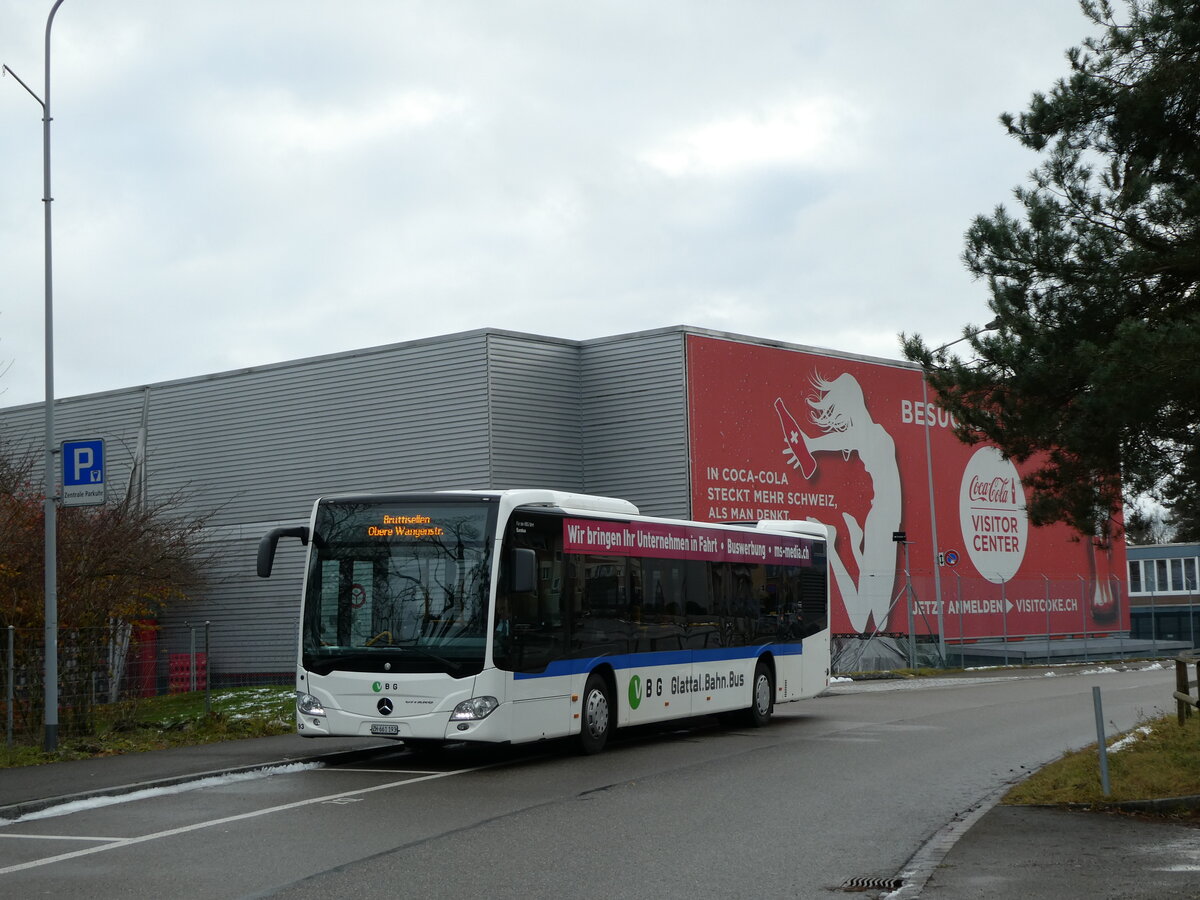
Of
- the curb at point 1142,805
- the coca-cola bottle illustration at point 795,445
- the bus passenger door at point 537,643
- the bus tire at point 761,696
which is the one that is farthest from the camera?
the coca-cola bottle illustration at point 795,445

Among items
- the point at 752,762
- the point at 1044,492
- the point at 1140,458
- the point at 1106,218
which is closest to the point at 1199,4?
the point at 1106,218

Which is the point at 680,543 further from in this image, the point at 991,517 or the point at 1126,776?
the point at 991,517

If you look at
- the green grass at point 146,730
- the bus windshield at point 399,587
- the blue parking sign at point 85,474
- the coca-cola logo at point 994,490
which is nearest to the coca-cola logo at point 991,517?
the coca-cola logo at point 994,490

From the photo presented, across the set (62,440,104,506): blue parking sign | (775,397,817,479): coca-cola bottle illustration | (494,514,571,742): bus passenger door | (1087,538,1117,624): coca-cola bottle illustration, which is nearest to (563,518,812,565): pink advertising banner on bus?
(494,514,571,742): bus passenger door

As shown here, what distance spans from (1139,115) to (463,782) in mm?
8590

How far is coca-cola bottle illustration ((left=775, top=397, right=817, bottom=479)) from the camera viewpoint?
38250 mm

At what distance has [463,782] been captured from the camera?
14.2 meters

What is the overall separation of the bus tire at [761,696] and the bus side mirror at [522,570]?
20.5ft

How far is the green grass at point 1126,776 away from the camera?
1185 cm

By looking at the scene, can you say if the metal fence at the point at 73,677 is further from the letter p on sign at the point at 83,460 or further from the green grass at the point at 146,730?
the letter p on sign at the point at 83,460

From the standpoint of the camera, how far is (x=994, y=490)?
46281 millimetres

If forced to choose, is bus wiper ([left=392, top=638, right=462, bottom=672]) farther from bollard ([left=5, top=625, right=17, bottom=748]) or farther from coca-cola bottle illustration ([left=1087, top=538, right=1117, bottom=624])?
coca-cola bottle illustration ([left=1087, top=538, right=1117, bottom=624])

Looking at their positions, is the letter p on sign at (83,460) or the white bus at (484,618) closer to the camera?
the white bus at (484,618)

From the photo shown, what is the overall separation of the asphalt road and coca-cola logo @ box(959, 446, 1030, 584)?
2657cm
